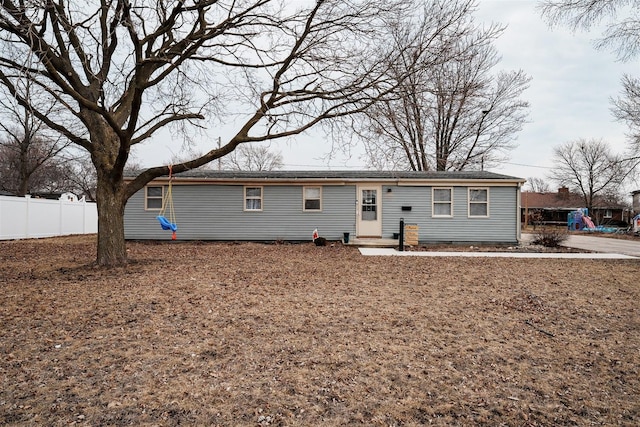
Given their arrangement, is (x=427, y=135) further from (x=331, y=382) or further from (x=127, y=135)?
(x=331, y=382)

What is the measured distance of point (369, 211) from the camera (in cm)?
1436

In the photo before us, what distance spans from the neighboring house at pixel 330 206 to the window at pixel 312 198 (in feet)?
0.13

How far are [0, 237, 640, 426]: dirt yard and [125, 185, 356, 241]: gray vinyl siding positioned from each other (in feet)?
24.1

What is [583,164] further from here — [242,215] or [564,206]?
[242,215]

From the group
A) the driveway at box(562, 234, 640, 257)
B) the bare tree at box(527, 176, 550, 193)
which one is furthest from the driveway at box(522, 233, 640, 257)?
the bare tree at box(527, 176, 550, 193)

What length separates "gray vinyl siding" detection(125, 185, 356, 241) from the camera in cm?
1429

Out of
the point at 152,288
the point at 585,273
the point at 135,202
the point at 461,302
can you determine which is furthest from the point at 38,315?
the point at 135,202

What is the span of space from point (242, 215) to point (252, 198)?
2.50 ft

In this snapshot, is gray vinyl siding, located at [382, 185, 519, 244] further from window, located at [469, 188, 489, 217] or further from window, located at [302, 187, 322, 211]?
window, located at [302, 187, 322, 211]

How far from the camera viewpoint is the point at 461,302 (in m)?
5.37

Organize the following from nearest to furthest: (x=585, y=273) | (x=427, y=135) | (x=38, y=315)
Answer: (x=38, y=315) < (x=585, y=273) < (x=427, y=135)

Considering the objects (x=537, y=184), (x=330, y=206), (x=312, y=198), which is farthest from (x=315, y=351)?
(x=537, y=184)

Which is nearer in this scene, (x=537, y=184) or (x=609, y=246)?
(x=609, y=246)

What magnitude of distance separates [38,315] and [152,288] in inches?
65.2
